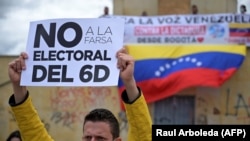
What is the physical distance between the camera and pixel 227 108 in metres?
16.6

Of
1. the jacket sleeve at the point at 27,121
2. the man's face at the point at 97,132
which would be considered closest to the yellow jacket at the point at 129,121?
the jacket sleeve at the point at 27,121

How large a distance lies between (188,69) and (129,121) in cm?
1294

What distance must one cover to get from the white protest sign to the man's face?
27cm

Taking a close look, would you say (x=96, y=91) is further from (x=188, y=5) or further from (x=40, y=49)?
(x=40, y=49)

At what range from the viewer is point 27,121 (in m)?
3.61

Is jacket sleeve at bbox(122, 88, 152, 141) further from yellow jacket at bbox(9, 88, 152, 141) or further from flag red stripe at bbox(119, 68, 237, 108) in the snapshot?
flag red stripe at bbox(119, 68, 237, 108)

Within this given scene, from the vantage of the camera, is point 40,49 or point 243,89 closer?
point 40,49

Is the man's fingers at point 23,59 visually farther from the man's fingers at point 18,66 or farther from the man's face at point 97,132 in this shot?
the man's face at point 97,132

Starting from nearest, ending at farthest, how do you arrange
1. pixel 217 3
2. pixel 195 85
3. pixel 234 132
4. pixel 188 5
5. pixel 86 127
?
pixel 234 132 < pixel 86 127 < pixel 195 85 < pixel 188 5 < pixel 217 3

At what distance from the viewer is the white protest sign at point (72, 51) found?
371cm

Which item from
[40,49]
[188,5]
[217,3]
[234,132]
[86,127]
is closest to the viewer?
[234,132]

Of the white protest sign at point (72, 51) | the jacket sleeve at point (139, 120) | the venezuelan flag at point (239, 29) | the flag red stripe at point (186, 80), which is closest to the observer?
the jacket sleeve at point (139, 120)

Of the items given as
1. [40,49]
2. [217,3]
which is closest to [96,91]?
[217,3]

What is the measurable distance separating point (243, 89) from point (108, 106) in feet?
13.8
